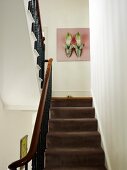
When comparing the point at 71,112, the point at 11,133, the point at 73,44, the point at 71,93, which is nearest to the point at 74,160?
the point at 71,112

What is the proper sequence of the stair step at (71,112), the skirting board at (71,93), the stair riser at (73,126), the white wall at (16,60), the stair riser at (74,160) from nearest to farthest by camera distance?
the white wall at (16,60) < the stair riser at (74,160) < the stair riser at (73,126) < the stair step at (71,112) < the skirting board at (71,93)

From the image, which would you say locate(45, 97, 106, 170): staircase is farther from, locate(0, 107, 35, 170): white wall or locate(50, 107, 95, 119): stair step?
locate(0, 107, 35, 170): white wall

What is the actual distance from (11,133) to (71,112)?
1154 mm

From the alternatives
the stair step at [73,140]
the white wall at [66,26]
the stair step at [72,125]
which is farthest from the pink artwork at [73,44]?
the stair step at [73,140]

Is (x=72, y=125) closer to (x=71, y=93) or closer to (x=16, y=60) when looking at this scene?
(x=16, y=60)

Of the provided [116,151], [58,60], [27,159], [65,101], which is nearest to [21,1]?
[27,159]

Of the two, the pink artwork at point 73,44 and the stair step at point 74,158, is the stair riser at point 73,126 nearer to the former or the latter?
the stair step at point 74,158

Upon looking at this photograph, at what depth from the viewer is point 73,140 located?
149 inches

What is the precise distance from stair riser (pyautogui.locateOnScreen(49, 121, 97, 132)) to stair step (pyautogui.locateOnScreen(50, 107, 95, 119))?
0.32 metres

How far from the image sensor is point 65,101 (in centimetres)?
478

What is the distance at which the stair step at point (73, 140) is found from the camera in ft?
12.3

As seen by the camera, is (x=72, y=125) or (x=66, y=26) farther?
(x=66, y=26)

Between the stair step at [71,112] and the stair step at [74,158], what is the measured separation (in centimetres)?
100

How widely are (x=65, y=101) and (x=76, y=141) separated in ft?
3.80
